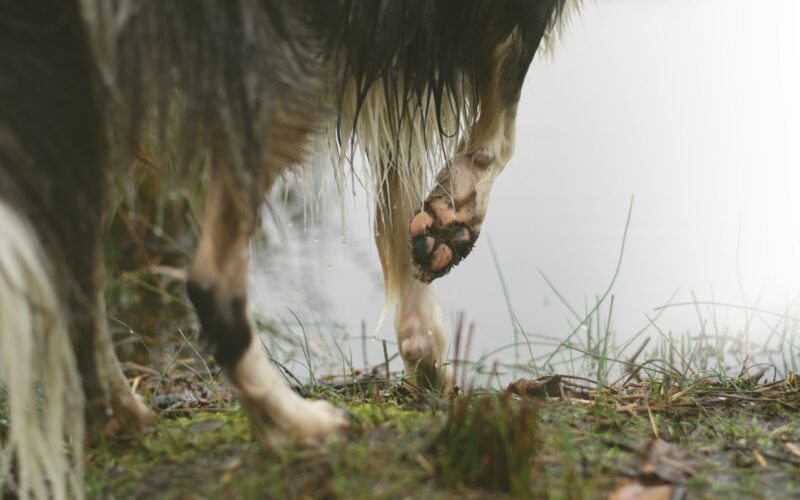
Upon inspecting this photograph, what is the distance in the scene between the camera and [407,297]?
268 cm

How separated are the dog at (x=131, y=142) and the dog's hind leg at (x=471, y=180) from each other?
0.38 m

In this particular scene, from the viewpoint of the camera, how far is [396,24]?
6.30 feet

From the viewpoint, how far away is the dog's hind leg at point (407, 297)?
262 centimetres

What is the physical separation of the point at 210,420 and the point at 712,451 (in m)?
1.18

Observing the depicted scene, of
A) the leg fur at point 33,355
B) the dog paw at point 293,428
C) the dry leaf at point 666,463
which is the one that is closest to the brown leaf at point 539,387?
the dry leaf at point 666,463

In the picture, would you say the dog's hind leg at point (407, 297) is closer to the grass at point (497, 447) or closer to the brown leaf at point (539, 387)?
the grass at point (497, 447)

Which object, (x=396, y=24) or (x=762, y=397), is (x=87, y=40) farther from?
(x=762, y=397)

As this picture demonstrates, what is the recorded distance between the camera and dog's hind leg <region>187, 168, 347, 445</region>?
1.54 meters

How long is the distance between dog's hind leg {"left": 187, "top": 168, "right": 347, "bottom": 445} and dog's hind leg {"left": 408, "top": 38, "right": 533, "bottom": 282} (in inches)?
29.4

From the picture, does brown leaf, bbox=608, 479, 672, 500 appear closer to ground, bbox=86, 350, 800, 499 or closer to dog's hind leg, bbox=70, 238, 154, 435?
ground, bbox=86, 350, 800, 499

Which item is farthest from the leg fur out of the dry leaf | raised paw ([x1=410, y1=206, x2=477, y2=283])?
the dry leaf

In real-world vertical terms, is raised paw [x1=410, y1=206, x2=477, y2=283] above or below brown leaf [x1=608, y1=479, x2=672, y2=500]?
above

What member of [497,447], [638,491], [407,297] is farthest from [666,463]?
[407,297]

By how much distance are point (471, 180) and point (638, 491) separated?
109 cm
